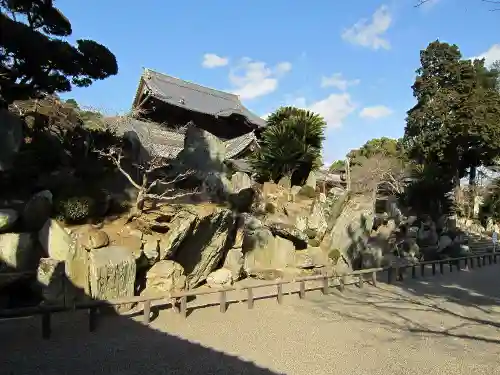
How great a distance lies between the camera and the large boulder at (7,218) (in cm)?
865

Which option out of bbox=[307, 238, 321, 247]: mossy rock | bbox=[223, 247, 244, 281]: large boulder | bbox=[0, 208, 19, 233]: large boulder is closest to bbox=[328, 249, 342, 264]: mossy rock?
bbox=[307, 238, 321, 247]: mossy rock

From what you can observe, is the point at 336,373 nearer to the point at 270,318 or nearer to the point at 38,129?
the point at 270,318

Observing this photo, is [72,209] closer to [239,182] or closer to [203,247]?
[203,247]

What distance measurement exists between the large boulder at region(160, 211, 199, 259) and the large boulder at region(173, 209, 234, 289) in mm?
263

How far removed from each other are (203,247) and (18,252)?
161 inches

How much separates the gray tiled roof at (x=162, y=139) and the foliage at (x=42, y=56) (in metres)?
6.30

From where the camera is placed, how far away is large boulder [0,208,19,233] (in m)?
8.65

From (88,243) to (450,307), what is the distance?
28.9ft

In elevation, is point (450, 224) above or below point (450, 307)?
above

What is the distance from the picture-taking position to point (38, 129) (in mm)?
11812

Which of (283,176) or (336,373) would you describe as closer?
(336,373)

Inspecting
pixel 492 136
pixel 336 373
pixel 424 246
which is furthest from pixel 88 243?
pixel 492 136

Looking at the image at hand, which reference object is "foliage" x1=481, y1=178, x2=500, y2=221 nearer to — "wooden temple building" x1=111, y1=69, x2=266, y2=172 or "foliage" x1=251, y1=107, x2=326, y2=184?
"wooden temple building" x1=111, y1=69, x2=266, y2=172

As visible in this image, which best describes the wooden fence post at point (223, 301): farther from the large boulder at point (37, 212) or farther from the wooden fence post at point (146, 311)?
the large boulder at point (37, 212)
